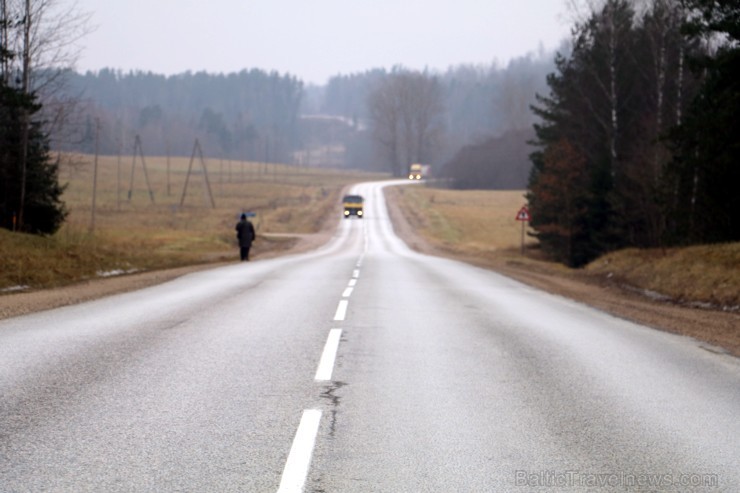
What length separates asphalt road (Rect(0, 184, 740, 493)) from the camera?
16.0ft

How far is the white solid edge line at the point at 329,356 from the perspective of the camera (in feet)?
25.8

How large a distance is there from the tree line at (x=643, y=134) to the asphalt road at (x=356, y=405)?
1347 cm

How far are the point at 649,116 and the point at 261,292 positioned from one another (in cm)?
2693

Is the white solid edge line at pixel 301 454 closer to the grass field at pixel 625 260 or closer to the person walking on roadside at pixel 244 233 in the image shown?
the grass field at pixel 625 260

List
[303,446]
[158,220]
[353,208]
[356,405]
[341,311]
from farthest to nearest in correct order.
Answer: [353,208]
[158,220]
[341,311]
[356,405]
[303,446]

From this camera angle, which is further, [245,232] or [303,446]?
[245,232]

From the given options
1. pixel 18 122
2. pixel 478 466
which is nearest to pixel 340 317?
pixel 478 466

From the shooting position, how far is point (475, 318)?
13031mm

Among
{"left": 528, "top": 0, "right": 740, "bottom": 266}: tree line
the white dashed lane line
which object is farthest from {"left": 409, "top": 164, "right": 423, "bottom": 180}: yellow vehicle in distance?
the white dashed lane line

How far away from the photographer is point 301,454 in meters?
5.20

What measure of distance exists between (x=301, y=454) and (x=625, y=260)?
24982 mm

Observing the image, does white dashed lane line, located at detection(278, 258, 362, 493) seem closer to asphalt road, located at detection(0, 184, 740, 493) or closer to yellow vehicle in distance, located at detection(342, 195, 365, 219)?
asphalt road, located at detection(0, 184, 740, 493)

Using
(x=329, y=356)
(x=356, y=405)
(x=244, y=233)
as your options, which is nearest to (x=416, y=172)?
(x=244, y=233)

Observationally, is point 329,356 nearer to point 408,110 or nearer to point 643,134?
point 643,134
